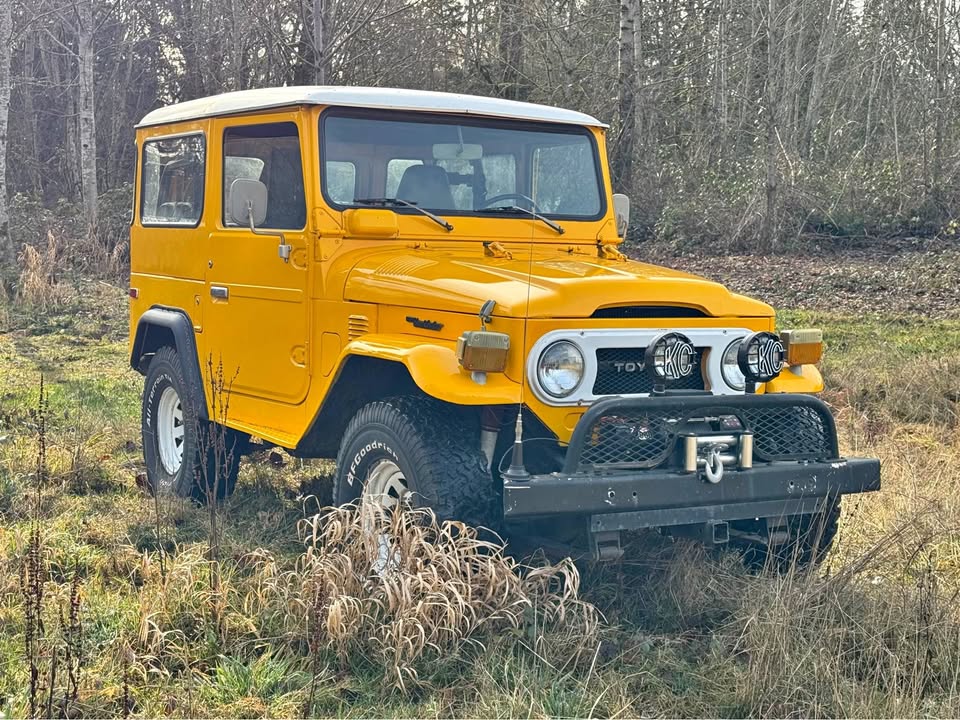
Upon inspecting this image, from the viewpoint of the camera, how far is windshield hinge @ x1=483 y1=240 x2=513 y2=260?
5.58 meters

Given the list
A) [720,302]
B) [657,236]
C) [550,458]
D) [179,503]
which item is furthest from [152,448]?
[657,236]

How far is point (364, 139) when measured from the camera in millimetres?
5621

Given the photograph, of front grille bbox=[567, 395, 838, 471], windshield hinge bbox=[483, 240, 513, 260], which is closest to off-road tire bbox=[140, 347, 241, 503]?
windshield hinge bbox=[483, 240, 513, 260]

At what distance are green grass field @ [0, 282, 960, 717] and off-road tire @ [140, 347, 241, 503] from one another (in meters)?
0.27

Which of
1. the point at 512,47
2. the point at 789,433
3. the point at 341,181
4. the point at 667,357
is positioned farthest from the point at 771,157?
the point at 667,357

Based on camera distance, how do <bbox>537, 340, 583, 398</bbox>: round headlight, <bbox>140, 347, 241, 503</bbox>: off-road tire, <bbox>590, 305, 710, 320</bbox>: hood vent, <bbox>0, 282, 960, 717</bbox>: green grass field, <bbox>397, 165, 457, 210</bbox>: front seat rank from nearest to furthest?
<bbox>0, 282, 960, 717</bbox>: green grass field
<bbox>537, 340, 583, 398</bbox>: round headlight
<bbox>590, 305, 710, 320</bbox>: hood vent
<bbox>397, 165, 457, 210</bbox>: front seat
<bbox>140, 347, 241, 503</bbox>: off-road tire

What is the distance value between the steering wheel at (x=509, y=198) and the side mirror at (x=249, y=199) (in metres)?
1.09

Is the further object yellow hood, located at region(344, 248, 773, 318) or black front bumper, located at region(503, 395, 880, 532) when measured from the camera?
yellow hood, located at region(344, 248, 773, 318)

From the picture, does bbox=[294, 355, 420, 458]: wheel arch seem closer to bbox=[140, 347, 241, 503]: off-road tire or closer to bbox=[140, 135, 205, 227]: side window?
bbox=[140, 347, 241, 503]: off-road tire

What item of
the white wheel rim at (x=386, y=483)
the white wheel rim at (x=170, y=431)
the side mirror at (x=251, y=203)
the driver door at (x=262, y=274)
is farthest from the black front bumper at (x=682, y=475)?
the white wheel rim at (x=170, y=431)

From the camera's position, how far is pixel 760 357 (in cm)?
480

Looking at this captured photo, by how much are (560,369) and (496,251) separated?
3.84 ft

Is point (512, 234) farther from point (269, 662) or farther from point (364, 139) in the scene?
point (269, 662)

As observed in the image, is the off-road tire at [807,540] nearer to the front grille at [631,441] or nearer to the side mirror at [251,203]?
the front grille at [631,441]
